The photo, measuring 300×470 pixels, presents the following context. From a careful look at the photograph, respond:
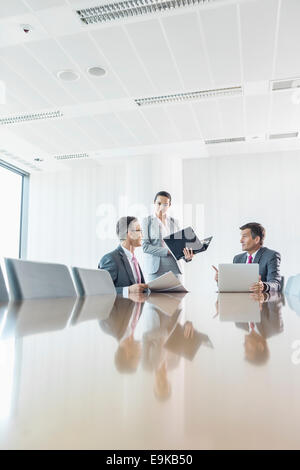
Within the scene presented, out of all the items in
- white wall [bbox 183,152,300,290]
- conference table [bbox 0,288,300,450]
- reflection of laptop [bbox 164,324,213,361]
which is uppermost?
white wall [bbox 183,152,300,290]

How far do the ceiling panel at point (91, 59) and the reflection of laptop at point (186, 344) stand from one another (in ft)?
12.7

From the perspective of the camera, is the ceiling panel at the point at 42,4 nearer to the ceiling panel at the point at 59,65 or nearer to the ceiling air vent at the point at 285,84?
the ceiling panel at the point at 59,65

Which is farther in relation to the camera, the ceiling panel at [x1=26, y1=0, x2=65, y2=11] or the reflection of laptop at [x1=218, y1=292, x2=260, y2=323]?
the ceiling panel at [x1=26, y1=0, x2=65, y2=11]

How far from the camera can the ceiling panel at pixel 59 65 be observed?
12.7ft

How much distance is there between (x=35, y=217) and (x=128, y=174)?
7.89 feet

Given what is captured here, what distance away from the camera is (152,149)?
6.89 metres

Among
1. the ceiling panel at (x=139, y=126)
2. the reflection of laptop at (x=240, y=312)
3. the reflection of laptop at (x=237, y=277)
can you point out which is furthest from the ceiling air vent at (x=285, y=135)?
the reflection of laptop at (x=240, y=312)

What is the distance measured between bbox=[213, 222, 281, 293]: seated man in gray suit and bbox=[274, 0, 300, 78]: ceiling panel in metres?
1.78

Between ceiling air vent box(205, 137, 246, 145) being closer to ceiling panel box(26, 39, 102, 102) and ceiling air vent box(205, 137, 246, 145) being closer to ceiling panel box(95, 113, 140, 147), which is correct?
ceiling panel box(95, 113, 140, 147)

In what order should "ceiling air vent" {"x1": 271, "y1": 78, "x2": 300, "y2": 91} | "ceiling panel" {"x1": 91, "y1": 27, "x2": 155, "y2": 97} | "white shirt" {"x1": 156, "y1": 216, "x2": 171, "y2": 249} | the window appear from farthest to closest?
the window, "ceiling air vent" {"x1": 271, "y1": 78, "x2": 300, "y2": 91}, "white shirt" {"x1": 156, "y1": 216, "x2": 171, "y2": 249}, "ceiling panel" {"x1": 91, "y1": 27, "x2": 155, "y2": 97}

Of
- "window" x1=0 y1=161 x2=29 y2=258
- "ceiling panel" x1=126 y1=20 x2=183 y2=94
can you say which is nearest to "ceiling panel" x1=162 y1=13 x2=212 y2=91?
"ceiling panel" x1=126 y1=20 x2=183 y2=94

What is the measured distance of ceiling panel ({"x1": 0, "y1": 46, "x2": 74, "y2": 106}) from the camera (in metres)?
3.98

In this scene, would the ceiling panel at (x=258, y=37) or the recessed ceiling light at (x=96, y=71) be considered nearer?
the ceiling panel at (x=258, y=37)

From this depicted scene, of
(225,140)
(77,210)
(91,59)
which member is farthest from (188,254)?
(77,210)
